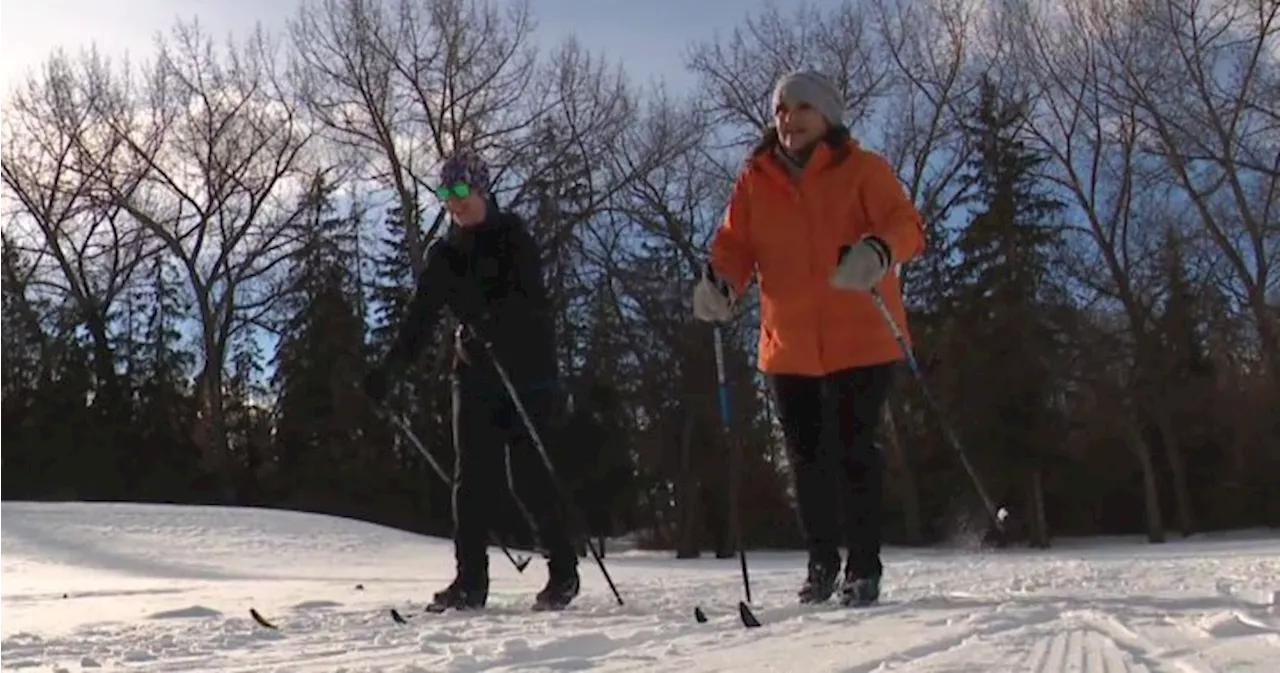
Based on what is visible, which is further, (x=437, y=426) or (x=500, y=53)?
(x=437, y=426)

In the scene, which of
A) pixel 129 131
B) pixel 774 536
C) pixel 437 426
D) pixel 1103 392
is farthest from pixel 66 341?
pixel 1103 392

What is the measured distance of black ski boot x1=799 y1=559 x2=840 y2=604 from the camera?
346 cm

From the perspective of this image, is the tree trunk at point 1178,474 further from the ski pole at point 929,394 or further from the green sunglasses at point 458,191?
the green sunglasses at point 458,191

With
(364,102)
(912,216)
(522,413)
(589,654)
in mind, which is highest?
(364,102)

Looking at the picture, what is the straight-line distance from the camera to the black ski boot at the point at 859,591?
329 cm

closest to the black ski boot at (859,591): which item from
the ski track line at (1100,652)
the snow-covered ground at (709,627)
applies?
the snow-covered ground at (709,627)

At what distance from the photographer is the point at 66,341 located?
3014 centimetres

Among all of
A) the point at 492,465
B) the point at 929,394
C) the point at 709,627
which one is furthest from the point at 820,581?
the point at 492,465

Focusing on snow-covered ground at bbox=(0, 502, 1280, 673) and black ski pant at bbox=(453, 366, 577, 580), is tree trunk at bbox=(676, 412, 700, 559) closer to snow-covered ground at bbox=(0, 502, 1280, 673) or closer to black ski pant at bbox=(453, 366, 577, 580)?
snow-covered ground at bbox=(0, 502, 1280, 673)

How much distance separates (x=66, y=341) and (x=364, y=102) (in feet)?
42.5

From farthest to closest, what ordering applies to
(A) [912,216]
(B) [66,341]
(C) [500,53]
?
(B) [66,341] < (C) [500,53] < (A) [912,216]

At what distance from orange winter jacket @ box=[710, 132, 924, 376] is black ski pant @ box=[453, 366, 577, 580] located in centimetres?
92

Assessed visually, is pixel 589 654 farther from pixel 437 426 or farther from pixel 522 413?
pixel 437 426

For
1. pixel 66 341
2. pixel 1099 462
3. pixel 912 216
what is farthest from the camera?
pixel 66 341
